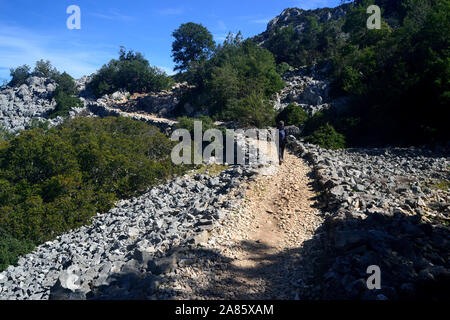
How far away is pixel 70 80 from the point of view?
47156mm

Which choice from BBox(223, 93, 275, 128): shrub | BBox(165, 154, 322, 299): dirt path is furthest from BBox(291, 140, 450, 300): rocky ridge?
BBox(223, 93, 275, 128): shrub

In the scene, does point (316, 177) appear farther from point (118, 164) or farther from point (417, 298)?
point (118, 164)

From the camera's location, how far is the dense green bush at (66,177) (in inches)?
368

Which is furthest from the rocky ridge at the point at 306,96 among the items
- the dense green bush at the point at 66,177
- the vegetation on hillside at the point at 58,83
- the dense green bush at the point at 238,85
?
the vegetation on hillside at the point at 58,83

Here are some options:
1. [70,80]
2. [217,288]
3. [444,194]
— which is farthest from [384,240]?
[70,80]

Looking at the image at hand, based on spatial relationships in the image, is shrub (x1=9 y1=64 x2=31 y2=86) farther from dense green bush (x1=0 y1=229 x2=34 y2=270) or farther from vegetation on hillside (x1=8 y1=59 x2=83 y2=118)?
dense green bush (x1=0 y1=229 x2=34 y2=270)

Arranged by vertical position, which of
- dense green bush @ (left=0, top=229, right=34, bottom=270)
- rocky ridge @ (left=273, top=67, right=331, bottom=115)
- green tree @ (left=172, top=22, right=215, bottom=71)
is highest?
green tree @ (left=172, top=22, right=215, bottom=71)

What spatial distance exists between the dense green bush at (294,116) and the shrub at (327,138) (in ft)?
7.92

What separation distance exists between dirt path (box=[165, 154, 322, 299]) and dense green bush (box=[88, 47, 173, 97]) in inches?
1437

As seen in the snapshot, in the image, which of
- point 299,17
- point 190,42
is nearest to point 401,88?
point 190,42

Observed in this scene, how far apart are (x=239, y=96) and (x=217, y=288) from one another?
21.1 metres

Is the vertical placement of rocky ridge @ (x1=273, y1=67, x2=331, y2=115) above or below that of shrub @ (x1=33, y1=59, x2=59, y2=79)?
below

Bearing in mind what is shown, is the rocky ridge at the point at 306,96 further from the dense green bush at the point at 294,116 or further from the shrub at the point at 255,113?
the shrub at the point at 255,113

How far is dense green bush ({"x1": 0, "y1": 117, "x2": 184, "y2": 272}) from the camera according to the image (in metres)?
9.35
